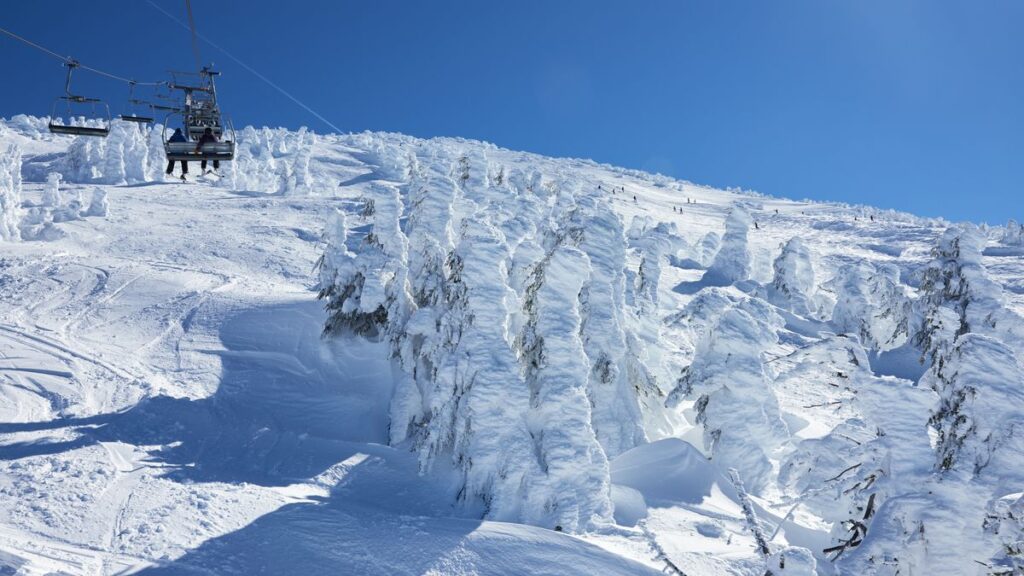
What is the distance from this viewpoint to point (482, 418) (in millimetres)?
14891

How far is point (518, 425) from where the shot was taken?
1491cm

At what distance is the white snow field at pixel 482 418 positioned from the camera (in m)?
7.94

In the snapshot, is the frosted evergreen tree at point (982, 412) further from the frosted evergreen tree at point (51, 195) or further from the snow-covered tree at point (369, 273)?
the frosted evergreen tree at point (51, 195)

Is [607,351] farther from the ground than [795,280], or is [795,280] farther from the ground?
[795,280]

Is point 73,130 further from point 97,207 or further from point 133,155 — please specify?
point 133,155

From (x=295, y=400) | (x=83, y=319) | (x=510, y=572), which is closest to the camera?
(x=510, y=572)

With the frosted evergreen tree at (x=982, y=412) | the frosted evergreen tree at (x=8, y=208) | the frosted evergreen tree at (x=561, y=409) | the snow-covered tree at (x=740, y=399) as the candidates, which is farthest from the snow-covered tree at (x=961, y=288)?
the frosted evergreen tree at (x=8, y=208)

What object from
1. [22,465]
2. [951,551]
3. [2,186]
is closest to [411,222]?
[22,465]

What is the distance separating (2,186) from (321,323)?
29210 mm

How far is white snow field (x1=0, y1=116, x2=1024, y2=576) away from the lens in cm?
794

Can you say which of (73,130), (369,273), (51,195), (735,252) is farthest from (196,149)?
(735,252)

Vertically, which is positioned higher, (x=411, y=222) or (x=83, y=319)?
(x=411, y=222)

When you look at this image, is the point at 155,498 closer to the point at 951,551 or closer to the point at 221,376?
the point at 221,376

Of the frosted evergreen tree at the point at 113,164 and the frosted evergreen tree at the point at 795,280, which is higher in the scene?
the frosted evergreen tree at the point at 113,164
